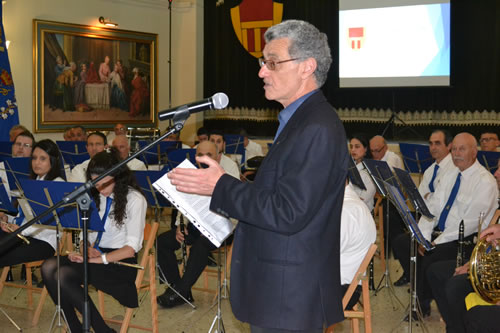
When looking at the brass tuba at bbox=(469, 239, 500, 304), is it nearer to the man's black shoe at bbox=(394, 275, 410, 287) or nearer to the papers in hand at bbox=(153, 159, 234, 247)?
the papers in hand at bbox=(153, 159, 234, 247)

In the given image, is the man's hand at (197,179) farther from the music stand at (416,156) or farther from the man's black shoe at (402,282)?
the music stand at (416,156)

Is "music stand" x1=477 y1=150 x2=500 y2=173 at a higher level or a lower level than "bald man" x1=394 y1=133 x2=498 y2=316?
higher

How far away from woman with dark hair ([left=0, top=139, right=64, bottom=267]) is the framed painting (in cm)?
581

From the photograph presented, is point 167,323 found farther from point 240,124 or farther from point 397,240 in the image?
point 240,124

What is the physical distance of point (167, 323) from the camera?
488cm

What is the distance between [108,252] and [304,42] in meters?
2.75

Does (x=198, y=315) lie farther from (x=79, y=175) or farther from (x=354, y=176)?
(x=79, y=175)

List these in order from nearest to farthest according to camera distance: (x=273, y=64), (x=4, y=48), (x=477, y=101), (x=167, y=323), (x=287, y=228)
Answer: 1. (x=287, y=228)
2. (x=273, y=64)
3. (x=167, y=323)
4. (x=4, y=48)
5. (x=477, y=101)

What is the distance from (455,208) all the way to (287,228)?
11.0ft

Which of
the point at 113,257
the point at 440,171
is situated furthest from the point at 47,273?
the point at 440,171

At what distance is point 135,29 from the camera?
12047 mm

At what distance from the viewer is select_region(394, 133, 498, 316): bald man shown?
4.79 meters

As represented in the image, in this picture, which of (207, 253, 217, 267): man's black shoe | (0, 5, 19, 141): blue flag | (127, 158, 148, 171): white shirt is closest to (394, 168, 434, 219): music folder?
(207, 253, 217, 267): man's black shoe

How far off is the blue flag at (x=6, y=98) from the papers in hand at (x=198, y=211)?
8130 millimetres
